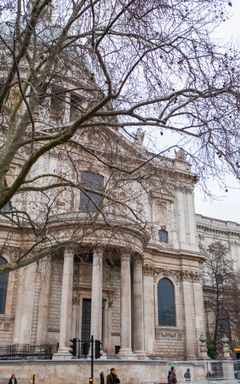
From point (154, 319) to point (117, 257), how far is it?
6132 mm

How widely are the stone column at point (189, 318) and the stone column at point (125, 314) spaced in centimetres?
798

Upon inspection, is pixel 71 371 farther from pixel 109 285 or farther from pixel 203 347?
pixel 203 347

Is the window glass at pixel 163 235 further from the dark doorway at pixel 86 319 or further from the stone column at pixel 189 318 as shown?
the dark doorway at pixel 86 319

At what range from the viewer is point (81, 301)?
2747cm

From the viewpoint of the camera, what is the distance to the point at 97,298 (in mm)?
23672

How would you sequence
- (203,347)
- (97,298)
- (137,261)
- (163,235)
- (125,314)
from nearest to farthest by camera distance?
(97,298), (125,314), (137,261), (203,347), (163,235)

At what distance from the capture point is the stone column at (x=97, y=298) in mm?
22766

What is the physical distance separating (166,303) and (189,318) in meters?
1.94

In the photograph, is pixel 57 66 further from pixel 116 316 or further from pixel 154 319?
pixel 154 319

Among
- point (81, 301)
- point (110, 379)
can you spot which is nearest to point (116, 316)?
point (81, 301)

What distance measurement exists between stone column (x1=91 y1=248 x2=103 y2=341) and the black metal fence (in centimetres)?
280

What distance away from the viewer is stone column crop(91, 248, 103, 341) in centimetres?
2277

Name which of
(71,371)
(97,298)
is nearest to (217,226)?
(97,298)

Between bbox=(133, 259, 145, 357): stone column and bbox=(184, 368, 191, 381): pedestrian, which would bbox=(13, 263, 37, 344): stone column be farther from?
bbox=(184, 368, 191, 381): pedestrian
